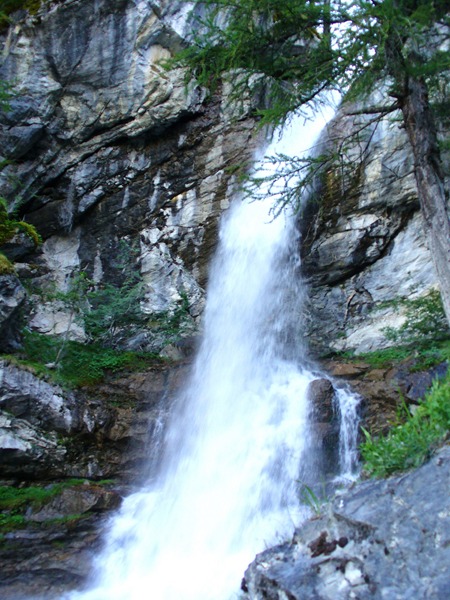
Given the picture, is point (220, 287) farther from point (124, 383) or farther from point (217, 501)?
point (217, 501)

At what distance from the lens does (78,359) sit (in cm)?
1096

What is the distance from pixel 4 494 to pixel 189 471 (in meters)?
2.88

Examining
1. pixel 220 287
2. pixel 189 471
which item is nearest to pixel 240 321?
pixel 220 287

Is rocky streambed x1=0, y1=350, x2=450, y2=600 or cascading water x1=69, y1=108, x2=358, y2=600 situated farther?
cascading water x1=69, y1=108, x2=358, y2=600

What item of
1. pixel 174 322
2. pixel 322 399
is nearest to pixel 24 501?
pixel 322 399

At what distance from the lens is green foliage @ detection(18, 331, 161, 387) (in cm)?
1019

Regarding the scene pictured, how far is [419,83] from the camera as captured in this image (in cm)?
729

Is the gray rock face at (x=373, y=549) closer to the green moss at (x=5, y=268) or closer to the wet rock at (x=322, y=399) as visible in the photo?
the wet rock at (x=322, y=399)

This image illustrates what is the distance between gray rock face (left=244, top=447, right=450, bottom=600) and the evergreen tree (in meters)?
3.19

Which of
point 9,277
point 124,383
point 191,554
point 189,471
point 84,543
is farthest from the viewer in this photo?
point 124,383

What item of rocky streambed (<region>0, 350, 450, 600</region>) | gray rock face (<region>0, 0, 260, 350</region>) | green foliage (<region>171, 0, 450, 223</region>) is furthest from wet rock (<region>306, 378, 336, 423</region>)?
gray rock face (<region>0, 0, 260, 350</region>)

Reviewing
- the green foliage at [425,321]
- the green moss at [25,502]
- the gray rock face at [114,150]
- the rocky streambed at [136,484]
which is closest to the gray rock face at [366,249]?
the green foliage at [425,321]

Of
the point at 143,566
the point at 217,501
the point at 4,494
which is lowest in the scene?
the point at 143,566

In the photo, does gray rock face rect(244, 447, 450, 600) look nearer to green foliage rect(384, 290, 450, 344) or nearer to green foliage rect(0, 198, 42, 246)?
green foliage rect(384, 290, 450, 344)
